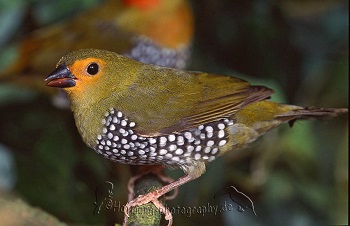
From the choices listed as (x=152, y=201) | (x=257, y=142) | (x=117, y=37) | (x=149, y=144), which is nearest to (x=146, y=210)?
(x=152, y=201)

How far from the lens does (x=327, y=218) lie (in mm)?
2840

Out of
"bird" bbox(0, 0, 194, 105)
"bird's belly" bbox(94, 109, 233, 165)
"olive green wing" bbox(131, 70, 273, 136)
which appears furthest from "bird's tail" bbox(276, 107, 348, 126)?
"bird" bbox(0, 0, 194, 105)

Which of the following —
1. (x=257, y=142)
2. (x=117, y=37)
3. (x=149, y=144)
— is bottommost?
(x=257, y=142)

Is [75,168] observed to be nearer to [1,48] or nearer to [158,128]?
[1,48]

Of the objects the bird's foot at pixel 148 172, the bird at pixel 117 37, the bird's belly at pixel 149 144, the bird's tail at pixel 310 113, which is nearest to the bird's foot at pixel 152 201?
the bird's belly at pixel 149 144

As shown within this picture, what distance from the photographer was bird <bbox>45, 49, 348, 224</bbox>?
73.9 inches

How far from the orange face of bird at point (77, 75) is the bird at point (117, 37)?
0.99 meters

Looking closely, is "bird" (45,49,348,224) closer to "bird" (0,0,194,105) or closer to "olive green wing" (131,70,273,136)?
"olive green wing" (131,70,273,136)

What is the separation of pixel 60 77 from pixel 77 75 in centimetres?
6

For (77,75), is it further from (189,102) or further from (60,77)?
(189,102)

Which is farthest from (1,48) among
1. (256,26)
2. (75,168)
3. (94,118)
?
(94,118)

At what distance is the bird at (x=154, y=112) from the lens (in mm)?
1877

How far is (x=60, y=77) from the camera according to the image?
1.78m

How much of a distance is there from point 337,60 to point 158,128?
1505mm
